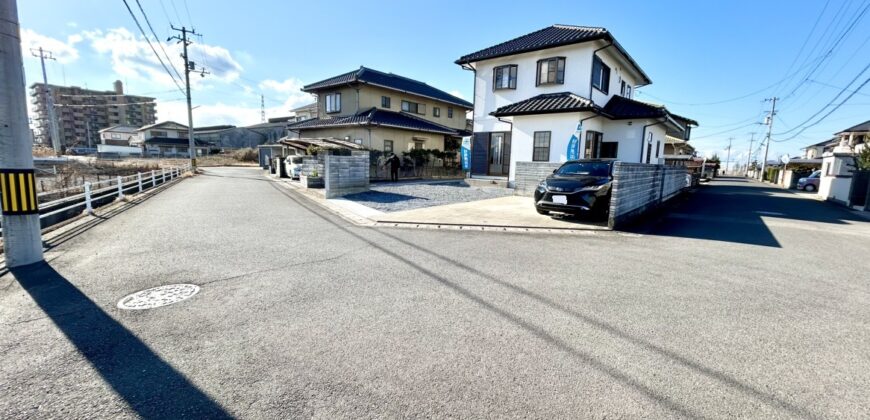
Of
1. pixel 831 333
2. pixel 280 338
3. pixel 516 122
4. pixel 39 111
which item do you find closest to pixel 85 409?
pixel 280 338

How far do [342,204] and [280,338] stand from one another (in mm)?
8255

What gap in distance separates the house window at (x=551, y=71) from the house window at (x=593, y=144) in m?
2.81

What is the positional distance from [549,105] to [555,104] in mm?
238

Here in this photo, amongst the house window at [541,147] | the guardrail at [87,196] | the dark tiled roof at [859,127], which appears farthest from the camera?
the dark tiled roof at [859,127]

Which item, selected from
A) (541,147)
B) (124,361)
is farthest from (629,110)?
(124,361)

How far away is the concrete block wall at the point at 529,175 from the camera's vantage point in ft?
40.6

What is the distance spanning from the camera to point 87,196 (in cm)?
834

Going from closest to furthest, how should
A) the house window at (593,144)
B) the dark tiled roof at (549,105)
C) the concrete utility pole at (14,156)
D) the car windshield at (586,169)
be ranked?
the concrete utility pole at (14,156) → the car windshield at (586,169) → the dark tiled roof at (549,105) → the house window at (593,144)

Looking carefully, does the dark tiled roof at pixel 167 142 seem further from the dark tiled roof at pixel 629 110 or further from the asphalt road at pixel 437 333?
the asphalt road at pixel 437 333

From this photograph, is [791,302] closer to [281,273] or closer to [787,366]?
[787,366]

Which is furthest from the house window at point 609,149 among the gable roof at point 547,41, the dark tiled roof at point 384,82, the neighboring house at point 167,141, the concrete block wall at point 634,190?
the neighboring house at point 167,141

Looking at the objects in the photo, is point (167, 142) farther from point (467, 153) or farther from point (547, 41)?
point (547, 41)

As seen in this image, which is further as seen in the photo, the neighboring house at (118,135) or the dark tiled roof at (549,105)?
the neighboring house at (118,135)

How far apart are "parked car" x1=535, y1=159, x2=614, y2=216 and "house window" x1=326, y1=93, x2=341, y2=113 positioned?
18870mm
